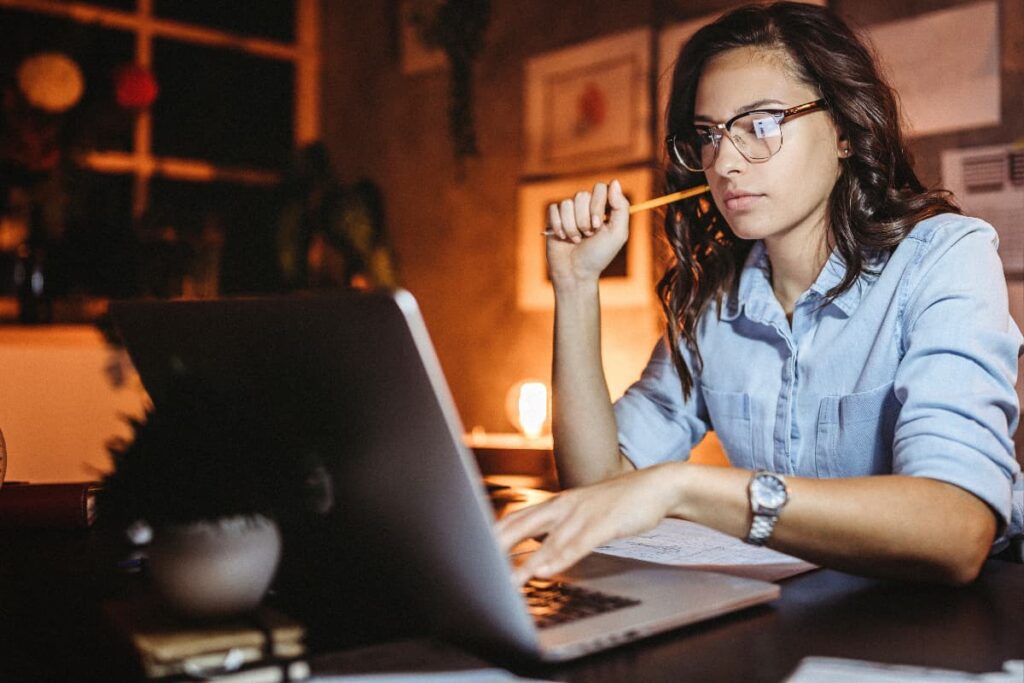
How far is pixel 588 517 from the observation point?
81 cm

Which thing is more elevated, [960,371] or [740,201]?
[740,201]

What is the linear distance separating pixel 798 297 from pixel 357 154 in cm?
316

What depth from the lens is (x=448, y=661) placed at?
2.17 ft

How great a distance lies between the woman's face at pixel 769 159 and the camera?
4.56ft

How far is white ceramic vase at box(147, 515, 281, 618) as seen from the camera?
688 millimetres

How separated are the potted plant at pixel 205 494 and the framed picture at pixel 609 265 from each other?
2.24 metres

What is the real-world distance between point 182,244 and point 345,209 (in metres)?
0.62

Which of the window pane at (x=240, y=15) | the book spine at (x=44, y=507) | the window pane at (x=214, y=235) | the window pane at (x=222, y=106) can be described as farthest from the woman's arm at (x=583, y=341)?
the window pane at (x=240, y=15)

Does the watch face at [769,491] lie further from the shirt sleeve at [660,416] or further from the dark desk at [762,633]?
the shirt sleeve at [660,416]

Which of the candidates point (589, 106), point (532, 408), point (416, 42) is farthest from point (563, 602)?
point (416, 42)

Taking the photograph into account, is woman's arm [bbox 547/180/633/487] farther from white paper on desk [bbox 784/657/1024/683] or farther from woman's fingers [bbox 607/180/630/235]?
white paper on desk [bbox 784/657/1024/683]

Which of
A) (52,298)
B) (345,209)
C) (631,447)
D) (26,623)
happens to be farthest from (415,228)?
(26,623)

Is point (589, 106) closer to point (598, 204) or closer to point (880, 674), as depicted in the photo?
point (598, 204)

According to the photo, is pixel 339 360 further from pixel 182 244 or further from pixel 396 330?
pixel 182 244
